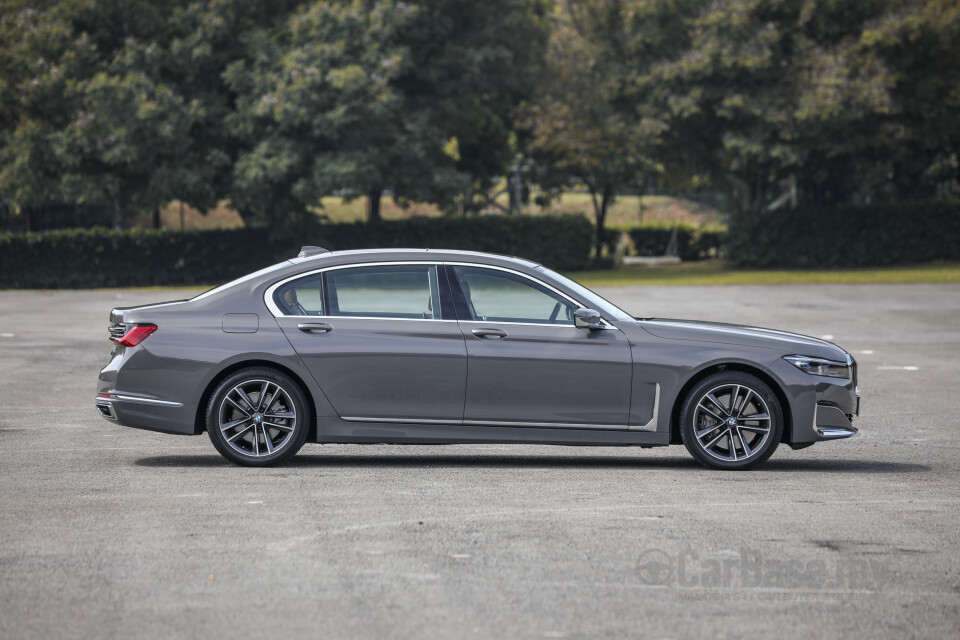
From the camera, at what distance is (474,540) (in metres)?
6.62

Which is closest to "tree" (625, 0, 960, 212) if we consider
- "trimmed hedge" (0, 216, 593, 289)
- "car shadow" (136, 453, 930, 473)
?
"trimmed hedge" (0, 216, 593, 289)

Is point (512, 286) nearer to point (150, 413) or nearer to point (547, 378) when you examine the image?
point (547, 378)

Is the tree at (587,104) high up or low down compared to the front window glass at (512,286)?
up

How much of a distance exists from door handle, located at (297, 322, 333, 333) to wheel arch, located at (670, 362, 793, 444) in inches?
92.6

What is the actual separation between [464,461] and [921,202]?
3771cm

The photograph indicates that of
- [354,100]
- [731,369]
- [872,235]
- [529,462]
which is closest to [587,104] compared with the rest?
[872,235]

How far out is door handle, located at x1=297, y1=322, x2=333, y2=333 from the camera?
350 inches

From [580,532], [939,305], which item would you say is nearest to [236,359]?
[580,532]

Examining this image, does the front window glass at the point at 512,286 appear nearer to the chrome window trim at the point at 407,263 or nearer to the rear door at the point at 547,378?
the chrome window trim at the point at 407,263

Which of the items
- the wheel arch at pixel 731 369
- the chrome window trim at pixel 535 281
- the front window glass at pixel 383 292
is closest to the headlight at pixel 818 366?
the wheel arch at pixel 731 369

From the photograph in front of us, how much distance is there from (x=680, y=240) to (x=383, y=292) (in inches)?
2029

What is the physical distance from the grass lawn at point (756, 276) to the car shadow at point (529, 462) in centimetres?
2708

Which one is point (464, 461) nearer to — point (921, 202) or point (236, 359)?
point (236, 359)

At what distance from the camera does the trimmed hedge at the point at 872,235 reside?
4381 cm
